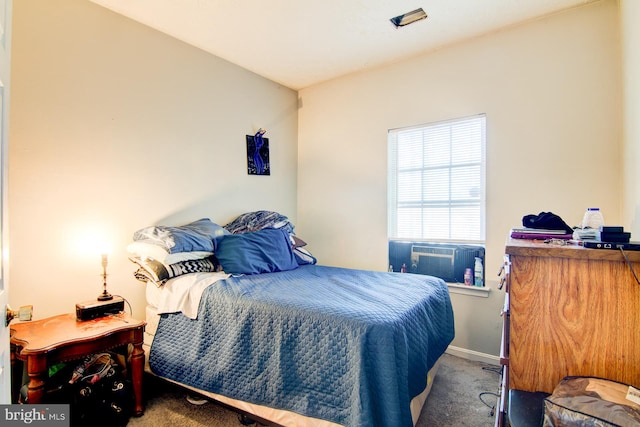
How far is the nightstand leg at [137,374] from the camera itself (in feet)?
6.44

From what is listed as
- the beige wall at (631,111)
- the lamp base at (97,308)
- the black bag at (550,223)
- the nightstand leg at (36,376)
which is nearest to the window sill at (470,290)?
the beige wall at (631,111)

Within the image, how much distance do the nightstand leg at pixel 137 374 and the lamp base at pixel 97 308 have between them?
1.03ft

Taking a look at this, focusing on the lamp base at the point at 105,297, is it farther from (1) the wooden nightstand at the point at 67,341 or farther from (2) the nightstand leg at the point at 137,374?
(2) the nightstand leg at the point at 137,374

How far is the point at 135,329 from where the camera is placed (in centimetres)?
196

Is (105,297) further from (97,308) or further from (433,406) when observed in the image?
(433,406)

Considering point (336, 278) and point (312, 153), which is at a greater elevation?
point (312, 153)

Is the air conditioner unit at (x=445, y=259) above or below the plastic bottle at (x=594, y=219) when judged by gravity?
below

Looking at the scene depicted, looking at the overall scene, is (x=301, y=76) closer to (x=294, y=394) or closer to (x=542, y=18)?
(x=542, y=18)

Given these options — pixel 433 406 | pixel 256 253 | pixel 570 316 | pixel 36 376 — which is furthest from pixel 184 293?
pixel 570 316

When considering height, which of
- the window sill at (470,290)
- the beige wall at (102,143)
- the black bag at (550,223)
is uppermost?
the beige wall at (102,143)

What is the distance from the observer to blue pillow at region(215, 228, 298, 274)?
2422 millimetres

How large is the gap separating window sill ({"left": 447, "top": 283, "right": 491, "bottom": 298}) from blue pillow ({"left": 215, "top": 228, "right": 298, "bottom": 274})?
4.61 feet

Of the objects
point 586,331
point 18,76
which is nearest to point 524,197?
point 586,331

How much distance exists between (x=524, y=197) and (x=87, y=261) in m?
3.25
